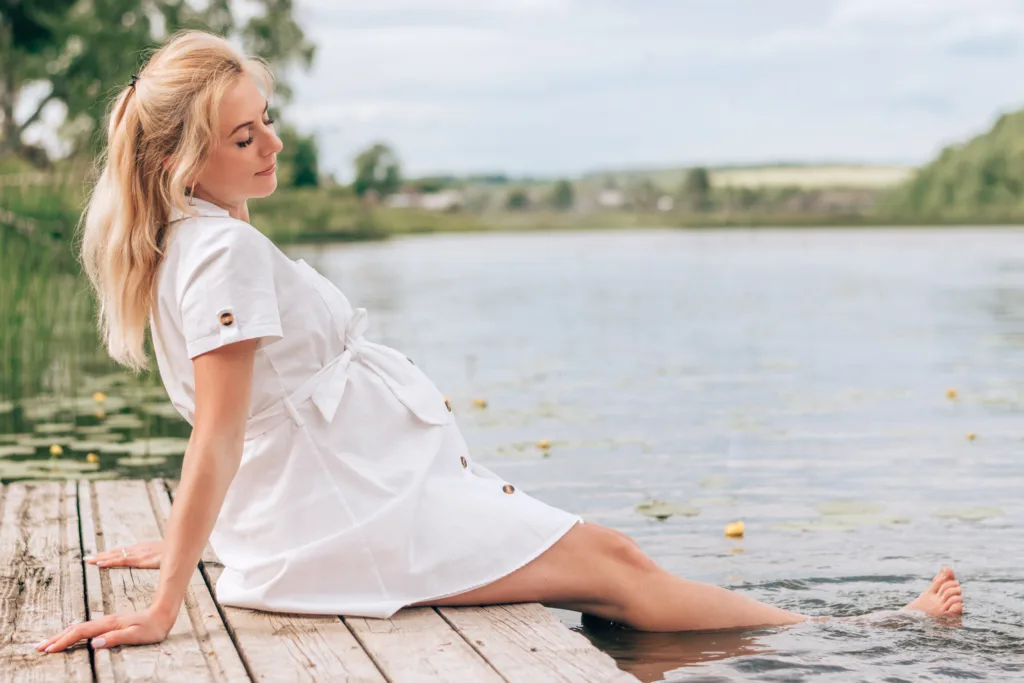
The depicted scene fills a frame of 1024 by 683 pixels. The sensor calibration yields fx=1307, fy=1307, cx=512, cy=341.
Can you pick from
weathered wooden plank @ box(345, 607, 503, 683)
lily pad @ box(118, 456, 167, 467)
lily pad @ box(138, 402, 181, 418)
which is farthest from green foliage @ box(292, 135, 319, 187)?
weathered wooden plank @ box(345, 607, 503, 683)

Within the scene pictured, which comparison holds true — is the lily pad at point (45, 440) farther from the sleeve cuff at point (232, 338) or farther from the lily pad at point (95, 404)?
the sleeve cuff at point (232, 338)

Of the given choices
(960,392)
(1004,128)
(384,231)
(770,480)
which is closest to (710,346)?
(960,392)

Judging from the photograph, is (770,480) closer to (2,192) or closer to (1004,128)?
(2,192)

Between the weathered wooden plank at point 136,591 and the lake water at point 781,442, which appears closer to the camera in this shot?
the weathered wooden plank at point 136,591

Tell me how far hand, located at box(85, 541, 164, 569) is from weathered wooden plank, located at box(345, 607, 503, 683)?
0.75 meters

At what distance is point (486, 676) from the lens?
2.41 meters

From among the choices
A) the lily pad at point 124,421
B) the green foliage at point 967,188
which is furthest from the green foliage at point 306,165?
the lily pad at point 124,421

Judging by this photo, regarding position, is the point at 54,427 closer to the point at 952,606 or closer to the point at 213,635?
the point at 213,635

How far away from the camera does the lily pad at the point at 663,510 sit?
16.2ft

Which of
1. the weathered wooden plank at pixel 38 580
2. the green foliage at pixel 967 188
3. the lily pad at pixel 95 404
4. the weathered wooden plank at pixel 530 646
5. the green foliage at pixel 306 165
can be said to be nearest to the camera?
the weathered wooden plank at pixel 530 646

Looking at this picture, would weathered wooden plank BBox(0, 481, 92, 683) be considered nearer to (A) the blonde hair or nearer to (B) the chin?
(A) the blonde hair

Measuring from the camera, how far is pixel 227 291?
2533 millimetres

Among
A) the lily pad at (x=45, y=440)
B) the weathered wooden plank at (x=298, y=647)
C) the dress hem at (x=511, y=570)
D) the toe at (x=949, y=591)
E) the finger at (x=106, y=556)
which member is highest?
the dress hem at (x=511, y=570)

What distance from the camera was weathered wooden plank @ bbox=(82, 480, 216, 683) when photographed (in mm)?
2473
